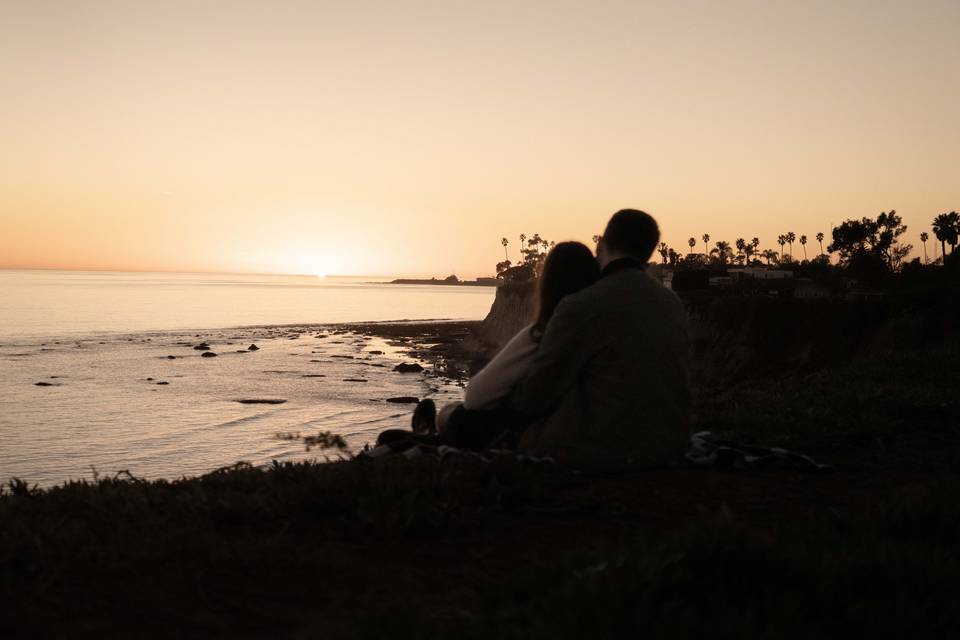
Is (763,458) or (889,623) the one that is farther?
(763,458)

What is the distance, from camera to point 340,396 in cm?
3597

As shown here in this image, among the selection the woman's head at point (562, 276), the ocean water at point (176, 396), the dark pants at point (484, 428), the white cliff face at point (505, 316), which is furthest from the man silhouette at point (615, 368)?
the white cliff face at point (505, 316)

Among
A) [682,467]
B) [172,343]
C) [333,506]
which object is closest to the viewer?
[333,506]

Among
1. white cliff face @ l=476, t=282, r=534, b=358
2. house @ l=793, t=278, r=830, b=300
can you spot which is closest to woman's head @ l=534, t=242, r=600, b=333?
white cliff face @ l=476, t=282, r=534, b=358

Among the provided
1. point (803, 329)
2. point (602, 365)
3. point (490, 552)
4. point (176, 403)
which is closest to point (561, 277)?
point (602, 365)

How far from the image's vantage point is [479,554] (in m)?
3.79

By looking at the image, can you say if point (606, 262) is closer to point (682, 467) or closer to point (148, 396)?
point (682, 467)

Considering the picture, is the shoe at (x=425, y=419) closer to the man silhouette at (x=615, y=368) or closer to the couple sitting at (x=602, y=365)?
the couple sitting at (x=602, y=365)

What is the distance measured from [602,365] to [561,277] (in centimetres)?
69

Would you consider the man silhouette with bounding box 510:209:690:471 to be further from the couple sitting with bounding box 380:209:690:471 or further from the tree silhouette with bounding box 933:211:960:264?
the tree silhouette with bounding box 933:211:960:264

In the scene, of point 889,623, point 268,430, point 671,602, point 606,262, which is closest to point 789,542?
point 889,623

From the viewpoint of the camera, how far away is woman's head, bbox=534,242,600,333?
Answer: 5223mm

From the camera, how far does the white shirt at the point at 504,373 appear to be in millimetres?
5168

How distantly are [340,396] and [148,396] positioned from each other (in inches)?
342
